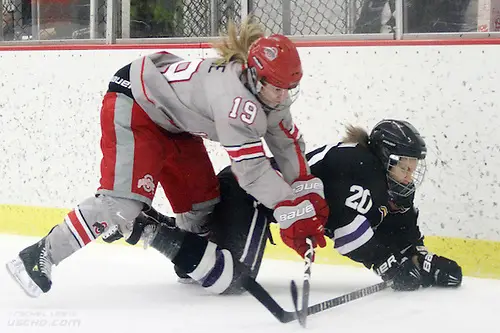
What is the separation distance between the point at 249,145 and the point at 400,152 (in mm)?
493

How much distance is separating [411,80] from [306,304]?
1065 mm

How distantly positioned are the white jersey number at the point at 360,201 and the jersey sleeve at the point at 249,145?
0.80 ft

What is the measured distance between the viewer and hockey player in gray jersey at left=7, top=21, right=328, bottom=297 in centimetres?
202

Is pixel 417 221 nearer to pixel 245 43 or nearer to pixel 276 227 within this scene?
pixel 276 227

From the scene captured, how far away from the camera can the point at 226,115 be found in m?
2.01

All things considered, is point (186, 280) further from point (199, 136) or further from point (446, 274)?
point (446, 274)

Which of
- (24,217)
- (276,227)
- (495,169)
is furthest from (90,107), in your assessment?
(495,169)

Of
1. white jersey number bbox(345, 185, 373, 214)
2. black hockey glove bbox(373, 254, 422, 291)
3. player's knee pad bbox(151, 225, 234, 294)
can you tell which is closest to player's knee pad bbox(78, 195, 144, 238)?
player's knee pad bbox(151, 225, 234, 294)

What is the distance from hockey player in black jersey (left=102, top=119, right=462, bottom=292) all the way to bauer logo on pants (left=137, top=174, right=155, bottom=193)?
0.37 feet

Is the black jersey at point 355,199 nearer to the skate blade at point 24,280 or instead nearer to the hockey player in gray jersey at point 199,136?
the hockey player in gray jersey at point 199,136

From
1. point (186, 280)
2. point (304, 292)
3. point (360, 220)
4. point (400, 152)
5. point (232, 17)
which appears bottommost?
point (186, 280)

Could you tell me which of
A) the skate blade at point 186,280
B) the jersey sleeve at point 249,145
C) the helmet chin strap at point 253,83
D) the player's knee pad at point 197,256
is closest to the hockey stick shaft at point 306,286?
the jersey sleeve at point 249,145

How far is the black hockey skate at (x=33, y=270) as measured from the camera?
2111mm

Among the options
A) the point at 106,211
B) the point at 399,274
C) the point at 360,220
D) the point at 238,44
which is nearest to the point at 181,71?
the point at 238,44
